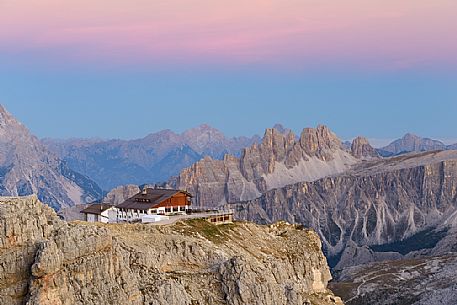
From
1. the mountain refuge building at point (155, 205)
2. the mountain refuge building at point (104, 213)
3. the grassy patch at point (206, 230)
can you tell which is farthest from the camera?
the mountain refuge building at point (104, 213)

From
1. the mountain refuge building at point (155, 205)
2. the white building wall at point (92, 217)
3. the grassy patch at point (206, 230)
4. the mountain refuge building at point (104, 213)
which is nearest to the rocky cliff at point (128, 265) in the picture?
the grassy patch at point (206, 230)

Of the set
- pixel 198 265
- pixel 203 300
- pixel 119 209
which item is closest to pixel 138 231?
pixel 198 265

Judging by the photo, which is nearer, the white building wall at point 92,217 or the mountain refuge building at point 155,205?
the mountain refuge building at point 155,205

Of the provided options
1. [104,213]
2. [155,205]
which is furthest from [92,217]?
[155,205]

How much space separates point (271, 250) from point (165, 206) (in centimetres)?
1917

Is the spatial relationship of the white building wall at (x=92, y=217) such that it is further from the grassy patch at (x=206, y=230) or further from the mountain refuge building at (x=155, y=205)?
the grassy patch at (x=206, y=230)

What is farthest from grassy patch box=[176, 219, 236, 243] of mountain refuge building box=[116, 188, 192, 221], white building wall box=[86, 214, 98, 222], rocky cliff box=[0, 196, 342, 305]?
white building wall box=[86, 214, 98, 222]

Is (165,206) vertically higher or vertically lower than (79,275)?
higher

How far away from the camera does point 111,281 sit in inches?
2285

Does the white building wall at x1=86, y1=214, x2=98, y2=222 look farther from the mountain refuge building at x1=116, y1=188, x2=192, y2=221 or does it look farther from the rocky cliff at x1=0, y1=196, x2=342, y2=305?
the rocky cliff at x1=0, y1=196, x2=342, y2=305

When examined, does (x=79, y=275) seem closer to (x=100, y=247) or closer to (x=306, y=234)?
(x=100, y=247)

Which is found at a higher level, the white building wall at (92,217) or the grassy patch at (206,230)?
the white building wall at (92,217)

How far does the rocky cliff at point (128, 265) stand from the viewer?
54594 millimetres

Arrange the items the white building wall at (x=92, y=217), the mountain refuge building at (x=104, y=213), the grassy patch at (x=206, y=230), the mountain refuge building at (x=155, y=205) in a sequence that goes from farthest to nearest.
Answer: the white building wall at (x=92, y=217)
the mountain refuge building at (x=104, y=213)
the mountain refuge building at (x=155, y=205)
the grassy patch at (x=206, y=230)
